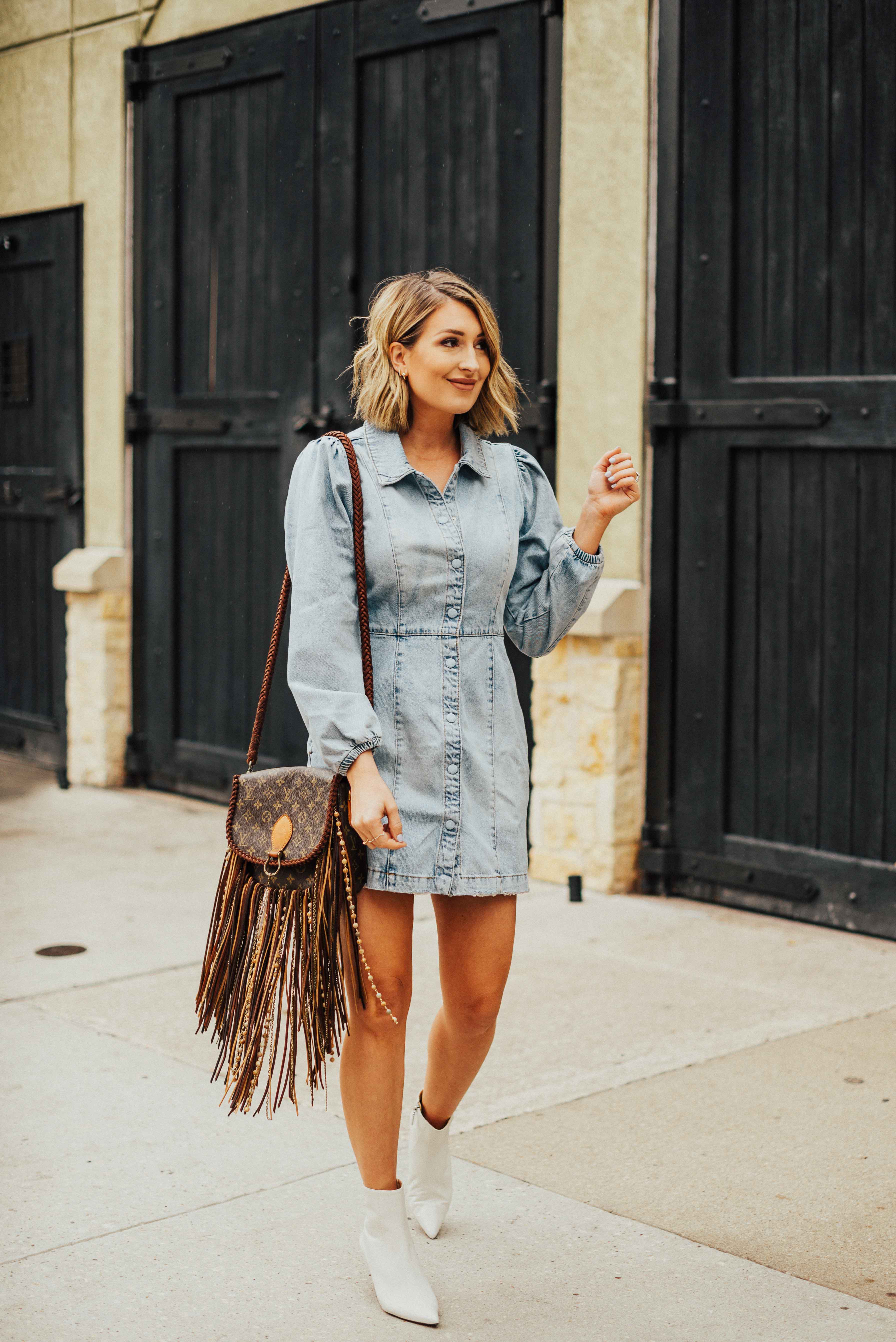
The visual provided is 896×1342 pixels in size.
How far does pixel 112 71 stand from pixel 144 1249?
6.72 m

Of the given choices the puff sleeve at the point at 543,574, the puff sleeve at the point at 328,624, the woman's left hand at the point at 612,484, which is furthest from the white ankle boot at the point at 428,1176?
the woman's left hand at the point at 612,484

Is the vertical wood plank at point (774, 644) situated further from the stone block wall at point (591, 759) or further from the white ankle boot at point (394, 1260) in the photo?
the white ankle boot at point (394, 1260)

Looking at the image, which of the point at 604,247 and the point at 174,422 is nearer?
the point at 604,247

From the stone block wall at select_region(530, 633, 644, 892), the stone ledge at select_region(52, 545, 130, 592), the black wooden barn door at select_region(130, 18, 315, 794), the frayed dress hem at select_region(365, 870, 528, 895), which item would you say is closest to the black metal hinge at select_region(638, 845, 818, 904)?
the stone block wall at select_region(530, 633, 644, 892)

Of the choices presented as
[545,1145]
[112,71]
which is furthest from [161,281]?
[545,1145]

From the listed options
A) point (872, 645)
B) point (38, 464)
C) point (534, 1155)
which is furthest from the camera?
point (38, 464)

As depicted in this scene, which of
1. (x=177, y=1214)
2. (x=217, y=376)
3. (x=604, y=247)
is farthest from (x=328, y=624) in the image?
(x=217, y=376)

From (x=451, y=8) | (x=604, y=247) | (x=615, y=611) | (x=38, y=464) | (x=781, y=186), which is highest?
(x=451, y=8)

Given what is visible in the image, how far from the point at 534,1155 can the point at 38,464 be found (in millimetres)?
6333

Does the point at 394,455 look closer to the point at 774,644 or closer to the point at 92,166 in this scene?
the point at 774,644

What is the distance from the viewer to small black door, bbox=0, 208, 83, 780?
8727 mm

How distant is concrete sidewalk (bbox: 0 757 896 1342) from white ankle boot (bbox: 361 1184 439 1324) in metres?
0.04

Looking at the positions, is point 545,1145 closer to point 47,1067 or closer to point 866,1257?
point 866,1257

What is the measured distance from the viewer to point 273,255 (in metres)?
7.63
